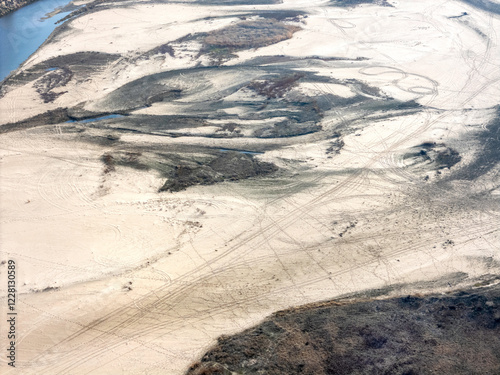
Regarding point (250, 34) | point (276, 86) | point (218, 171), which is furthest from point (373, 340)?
point (250, 34)

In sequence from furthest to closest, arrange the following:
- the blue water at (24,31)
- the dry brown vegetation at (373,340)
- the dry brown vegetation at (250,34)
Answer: the dry brown vegetation at (250,34)
the blue water at (24,31)
the dry brown vegetation at (373,340)

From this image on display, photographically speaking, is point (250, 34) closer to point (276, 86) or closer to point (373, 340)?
point (276, 86)

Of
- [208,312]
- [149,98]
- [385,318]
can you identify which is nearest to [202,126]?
[149,98]

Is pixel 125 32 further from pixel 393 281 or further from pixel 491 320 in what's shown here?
pixel 491 320

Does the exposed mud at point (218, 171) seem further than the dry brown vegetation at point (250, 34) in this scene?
No

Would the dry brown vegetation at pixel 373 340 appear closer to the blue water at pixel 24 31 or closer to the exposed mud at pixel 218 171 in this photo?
the exposed mud at pixel 218 171

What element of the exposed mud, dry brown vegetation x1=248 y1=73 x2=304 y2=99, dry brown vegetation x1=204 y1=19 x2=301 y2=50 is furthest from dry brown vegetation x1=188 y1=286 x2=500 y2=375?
dry brown vegetation x1=204 y1=19 x2=301 y2=50

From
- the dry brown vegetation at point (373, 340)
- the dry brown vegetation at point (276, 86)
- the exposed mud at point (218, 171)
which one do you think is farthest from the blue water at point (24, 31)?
the dry brown vegetation at point (373, 340)

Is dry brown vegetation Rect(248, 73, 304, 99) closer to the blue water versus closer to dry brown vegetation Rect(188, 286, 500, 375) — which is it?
dry brown vegetation Rect(188, 286, 500, 375)
